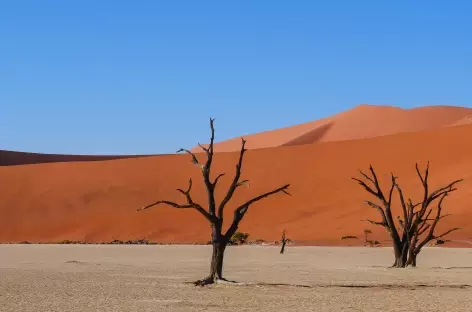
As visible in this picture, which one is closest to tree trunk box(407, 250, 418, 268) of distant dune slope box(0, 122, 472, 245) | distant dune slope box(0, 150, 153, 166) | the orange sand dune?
distant dune slope box(0, 122, 472, 245)

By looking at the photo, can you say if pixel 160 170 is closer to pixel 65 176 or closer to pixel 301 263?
pixel 65 176

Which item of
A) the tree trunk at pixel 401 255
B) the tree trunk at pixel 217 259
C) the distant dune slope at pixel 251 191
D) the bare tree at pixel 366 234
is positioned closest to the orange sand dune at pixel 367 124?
the distant dune slope at pixel 251 191

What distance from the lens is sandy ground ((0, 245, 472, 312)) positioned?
14766 millimetres

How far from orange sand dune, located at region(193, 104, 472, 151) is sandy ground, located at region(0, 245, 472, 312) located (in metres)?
90.5

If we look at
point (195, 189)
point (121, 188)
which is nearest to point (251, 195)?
point (195, 189)

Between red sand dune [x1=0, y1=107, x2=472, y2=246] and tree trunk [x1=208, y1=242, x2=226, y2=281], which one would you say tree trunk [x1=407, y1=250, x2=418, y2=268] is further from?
red sand dune [x1=0, y1=107, x2=472, y2=246]

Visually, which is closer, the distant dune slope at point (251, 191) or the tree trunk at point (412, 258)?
the tree trunk at point (412, 258)

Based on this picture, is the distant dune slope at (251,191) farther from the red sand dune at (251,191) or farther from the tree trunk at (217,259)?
the tree trunk at (217,259)

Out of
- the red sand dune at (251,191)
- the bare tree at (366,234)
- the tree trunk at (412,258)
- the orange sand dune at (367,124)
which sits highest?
the orange sand dune at (367,124)

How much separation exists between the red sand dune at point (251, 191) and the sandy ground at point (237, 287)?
1855 cm

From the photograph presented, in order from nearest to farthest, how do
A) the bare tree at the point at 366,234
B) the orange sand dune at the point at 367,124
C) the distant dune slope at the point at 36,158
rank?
the bare tree at the point at 366,234 < the distant dune slope at the point at 36,158 < the orange sand dune at the point at 367,124

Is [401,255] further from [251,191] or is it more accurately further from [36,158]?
[36,158]

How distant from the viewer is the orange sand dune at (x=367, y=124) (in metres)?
121

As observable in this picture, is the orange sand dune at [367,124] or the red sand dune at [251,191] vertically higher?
the orange sand dune at [367,124]
